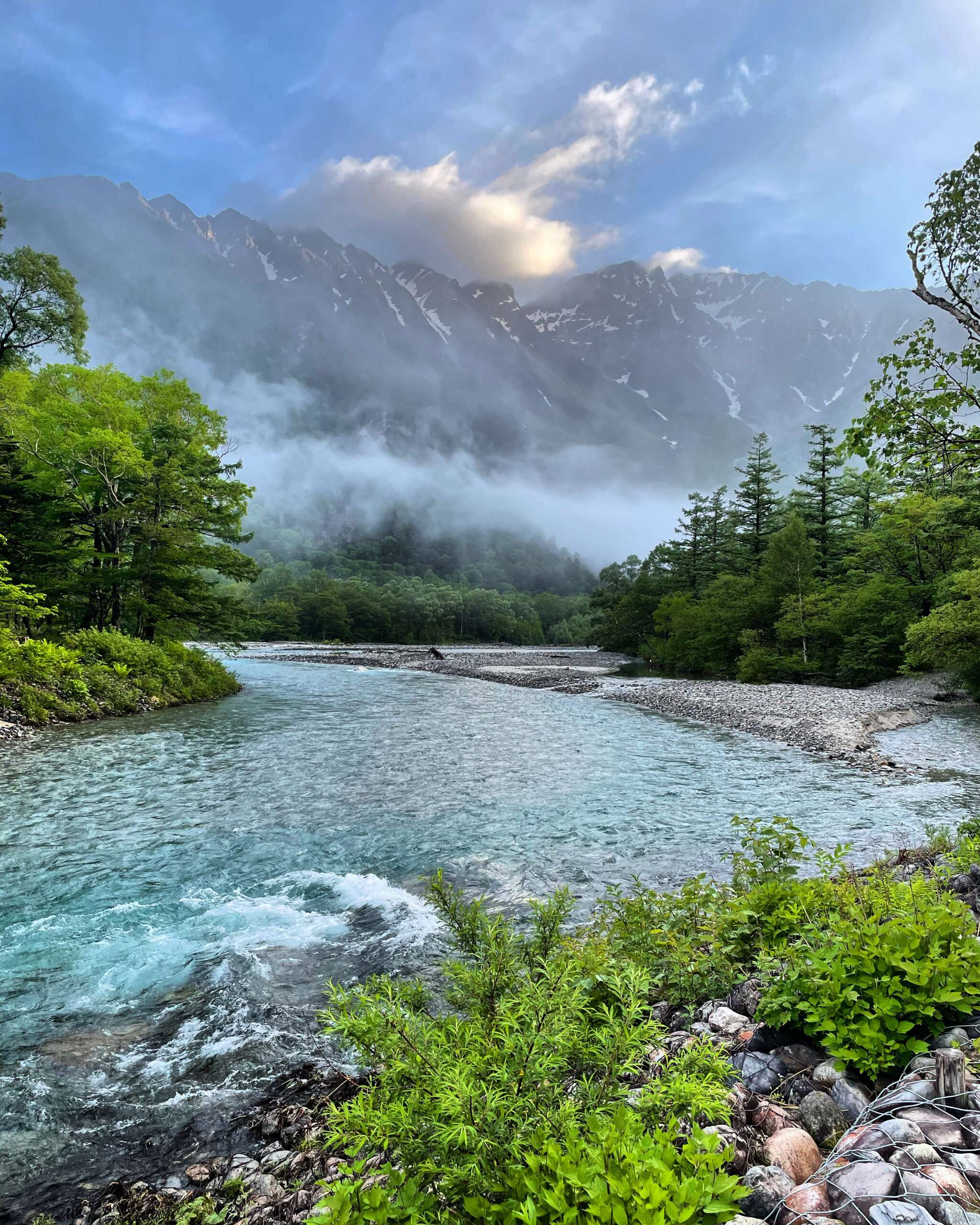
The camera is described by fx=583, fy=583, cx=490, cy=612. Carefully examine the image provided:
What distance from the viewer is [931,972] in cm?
306

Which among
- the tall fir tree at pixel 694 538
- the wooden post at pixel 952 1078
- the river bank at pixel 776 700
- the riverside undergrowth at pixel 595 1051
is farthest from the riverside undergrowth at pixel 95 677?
the tall fir tree at pixel 694 538

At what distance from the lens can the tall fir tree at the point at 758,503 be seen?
5916cm

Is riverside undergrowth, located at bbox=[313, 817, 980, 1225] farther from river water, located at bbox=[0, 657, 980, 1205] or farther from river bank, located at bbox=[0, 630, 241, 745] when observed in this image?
river bank, located at bbox=[0, 630, 241, 745]

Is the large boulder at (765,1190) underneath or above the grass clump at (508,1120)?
underneath

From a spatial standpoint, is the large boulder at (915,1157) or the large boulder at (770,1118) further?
the large boulder at (770,1118)

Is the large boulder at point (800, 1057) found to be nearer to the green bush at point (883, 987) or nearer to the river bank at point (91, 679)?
the green bush at point (883, 987)

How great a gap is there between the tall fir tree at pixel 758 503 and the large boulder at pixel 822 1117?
59.8 m

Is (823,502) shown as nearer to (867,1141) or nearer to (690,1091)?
(867,1141)

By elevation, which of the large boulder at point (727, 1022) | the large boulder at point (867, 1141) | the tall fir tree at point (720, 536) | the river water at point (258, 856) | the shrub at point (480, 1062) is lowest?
the river water at point (258, 856)

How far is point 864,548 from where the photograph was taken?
40.3m

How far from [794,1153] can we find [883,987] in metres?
1.01

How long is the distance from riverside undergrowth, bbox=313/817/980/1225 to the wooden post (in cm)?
23

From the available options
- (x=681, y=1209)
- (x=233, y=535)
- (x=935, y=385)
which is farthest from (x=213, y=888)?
(x=233, y=535)

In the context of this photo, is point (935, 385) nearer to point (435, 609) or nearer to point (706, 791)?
point (706, 791)
